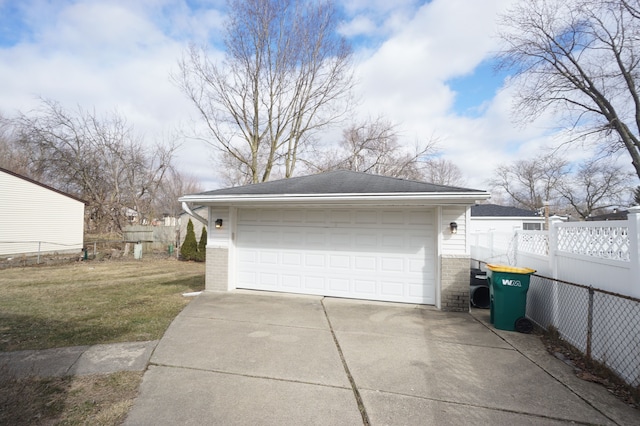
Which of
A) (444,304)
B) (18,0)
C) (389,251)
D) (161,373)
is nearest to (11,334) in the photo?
(161,373)

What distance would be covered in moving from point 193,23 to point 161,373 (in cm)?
1458

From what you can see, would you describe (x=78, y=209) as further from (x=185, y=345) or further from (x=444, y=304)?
(x=444, y=304)

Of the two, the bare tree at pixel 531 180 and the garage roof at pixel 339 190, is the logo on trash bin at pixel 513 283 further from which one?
the bare tree at pixel 531 180

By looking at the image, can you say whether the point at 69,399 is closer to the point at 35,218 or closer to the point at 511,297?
the point at 511,297

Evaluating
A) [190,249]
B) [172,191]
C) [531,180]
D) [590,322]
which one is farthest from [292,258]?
[531,180]

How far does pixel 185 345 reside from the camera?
4129 millimetres

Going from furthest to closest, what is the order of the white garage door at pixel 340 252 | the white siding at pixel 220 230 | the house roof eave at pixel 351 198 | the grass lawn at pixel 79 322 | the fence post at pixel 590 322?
the white siding at pixel 220 230 → the white garage door at pixel 340 252 → the house roof eave at pixel 351 198 → the fence post at pixel 590 322 → the grass lawn at pixel 79 322

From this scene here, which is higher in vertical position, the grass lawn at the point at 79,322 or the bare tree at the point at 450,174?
the bare tree at the point at 450,174

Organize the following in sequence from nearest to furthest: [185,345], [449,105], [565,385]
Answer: [565,385]
[185,345]
[449,105]

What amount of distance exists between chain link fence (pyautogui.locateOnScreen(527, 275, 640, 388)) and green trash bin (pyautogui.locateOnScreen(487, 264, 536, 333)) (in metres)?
0.35

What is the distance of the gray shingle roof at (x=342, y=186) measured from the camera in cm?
594

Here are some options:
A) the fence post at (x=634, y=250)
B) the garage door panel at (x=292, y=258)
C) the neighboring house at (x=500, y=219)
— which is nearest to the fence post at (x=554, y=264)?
the fence post at (x=634, y=250)

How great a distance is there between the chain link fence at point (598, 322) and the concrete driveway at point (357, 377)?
41cm

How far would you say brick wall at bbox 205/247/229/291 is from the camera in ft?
24.3
